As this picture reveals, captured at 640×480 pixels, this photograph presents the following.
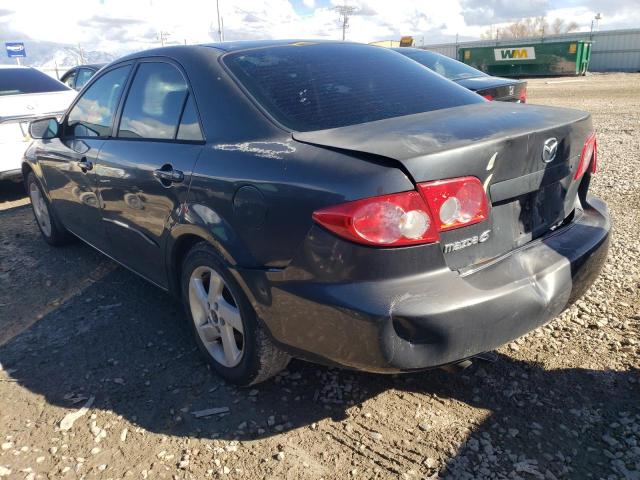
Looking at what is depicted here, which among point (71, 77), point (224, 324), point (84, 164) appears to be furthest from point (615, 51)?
point (224, 324)

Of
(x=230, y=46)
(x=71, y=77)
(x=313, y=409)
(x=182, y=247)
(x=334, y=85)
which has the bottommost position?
(x=313, y=409)

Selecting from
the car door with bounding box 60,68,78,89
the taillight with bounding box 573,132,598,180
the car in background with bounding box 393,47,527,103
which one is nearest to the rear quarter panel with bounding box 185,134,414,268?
the taillight with bounding box 573,132,598,180

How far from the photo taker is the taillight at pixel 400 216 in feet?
6.43

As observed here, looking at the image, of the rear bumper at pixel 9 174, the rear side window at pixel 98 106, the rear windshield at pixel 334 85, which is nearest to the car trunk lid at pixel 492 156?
the rear windshield at pixel 334 85

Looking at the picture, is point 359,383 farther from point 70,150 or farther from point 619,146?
point 619,146

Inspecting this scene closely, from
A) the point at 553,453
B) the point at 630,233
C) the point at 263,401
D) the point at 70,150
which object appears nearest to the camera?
the point at 553,453

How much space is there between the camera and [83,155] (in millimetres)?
3803

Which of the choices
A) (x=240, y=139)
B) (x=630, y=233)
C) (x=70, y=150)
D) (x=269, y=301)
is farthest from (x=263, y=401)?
(x=630, y=233)

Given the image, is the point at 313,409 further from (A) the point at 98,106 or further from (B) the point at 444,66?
(B) the point at 444,66

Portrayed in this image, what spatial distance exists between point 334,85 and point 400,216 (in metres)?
1.06

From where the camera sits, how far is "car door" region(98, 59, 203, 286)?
Answer: 9.24 feet

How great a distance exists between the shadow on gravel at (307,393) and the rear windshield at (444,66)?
6.32m

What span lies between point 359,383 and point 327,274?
36.7 inches

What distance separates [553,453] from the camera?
2.20 metres
